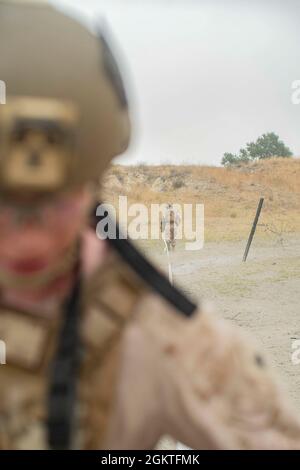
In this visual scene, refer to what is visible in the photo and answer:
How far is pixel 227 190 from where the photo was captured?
19312 mm

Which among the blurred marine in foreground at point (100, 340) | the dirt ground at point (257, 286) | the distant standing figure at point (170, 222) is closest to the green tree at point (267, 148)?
the dirt ground at point (257, 286)

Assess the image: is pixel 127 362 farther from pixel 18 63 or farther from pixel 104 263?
pixel 18 63

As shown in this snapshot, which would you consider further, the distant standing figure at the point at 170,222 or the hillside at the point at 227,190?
the hillside at the point at 227,190

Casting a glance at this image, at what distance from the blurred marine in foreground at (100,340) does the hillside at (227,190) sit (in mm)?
12703

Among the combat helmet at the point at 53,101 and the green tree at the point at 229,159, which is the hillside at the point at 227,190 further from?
the combat helmet at the point at 53,101

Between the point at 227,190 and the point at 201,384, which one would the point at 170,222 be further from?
the point at 227,190

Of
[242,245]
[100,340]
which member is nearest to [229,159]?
[242,245]

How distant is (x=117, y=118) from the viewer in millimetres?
810

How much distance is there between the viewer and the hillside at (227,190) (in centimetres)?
1539

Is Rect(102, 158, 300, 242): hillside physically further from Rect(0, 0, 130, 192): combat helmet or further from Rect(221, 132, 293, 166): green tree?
Rect(0, 0, 130, 192): combat helmet

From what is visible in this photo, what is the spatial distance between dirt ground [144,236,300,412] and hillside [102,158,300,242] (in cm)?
285

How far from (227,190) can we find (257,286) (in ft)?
37.9

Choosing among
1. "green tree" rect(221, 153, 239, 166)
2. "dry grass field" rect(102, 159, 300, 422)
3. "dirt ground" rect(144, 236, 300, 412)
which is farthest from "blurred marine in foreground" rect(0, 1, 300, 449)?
"green tree" rect(221, 153, 239, 166)
